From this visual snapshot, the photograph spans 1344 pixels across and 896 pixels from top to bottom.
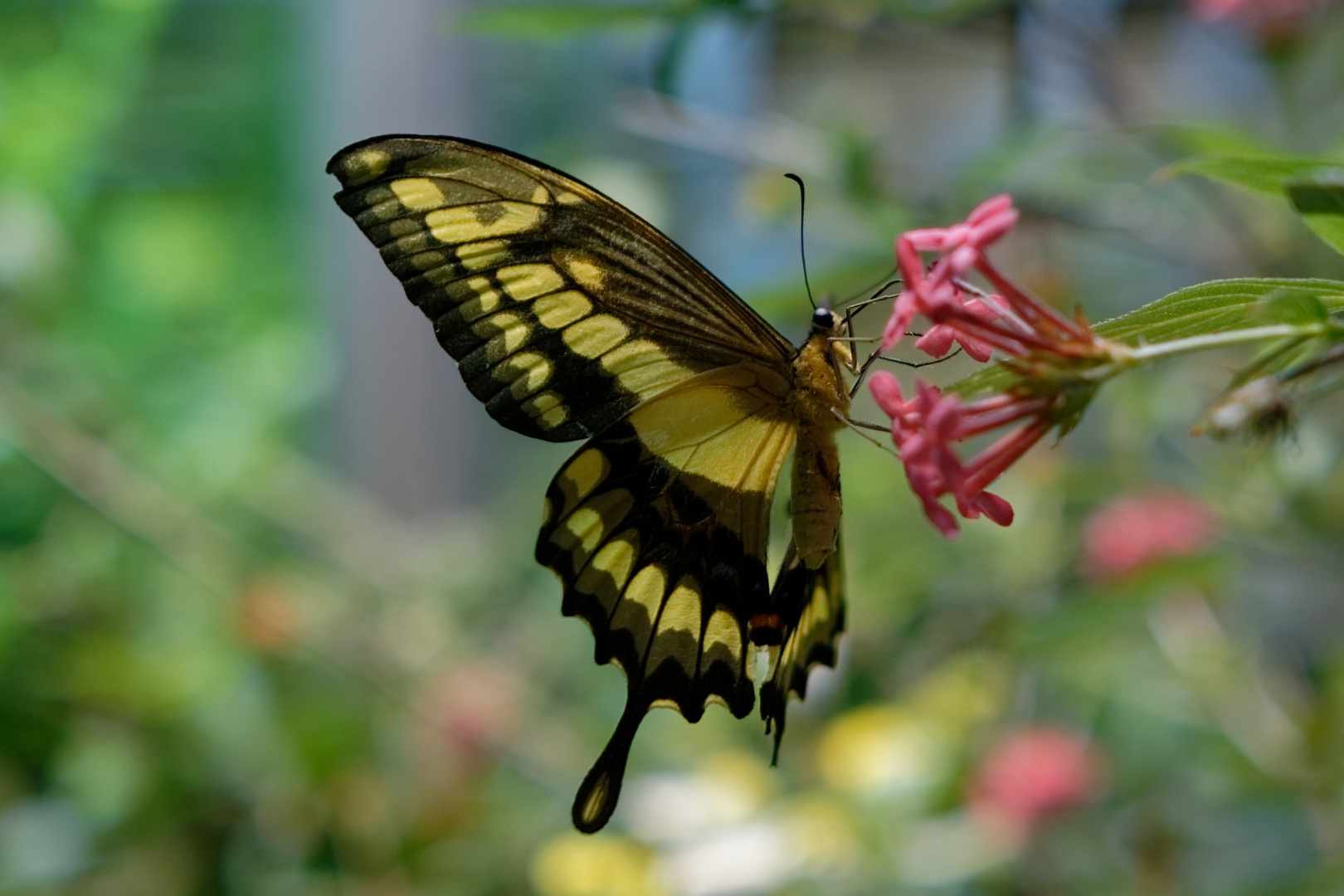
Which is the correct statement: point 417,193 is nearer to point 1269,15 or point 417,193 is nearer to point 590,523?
point 590,523

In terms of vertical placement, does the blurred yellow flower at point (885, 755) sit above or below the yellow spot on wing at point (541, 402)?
below

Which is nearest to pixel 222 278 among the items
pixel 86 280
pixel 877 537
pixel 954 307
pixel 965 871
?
pixel 86 280

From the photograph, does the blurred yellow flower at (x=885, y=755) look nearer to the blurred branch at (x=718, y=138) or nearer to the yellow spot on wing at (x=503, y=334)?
the blurred branch at (x=718, y=138)

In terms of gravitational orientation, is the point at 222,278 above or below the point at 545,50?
below

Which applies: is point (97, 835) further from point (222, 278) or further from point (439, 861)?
point (222, 278)

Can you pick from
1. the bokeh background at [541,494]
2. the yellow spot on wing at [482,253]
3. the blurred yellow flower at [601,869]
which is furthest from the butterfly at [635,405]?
the blurred yellow flower at [601,869]

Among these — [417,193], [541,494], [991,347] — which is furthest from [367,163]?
[541,494]

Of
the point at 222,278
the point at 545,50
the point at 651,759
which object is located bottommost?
the point at 651,759

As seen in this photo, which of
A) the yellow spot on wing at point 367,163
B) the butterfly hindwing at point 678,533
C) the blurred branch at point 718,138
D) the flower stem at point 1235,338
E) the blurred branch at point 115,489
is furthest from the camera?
the blurred branch at point 115,489
